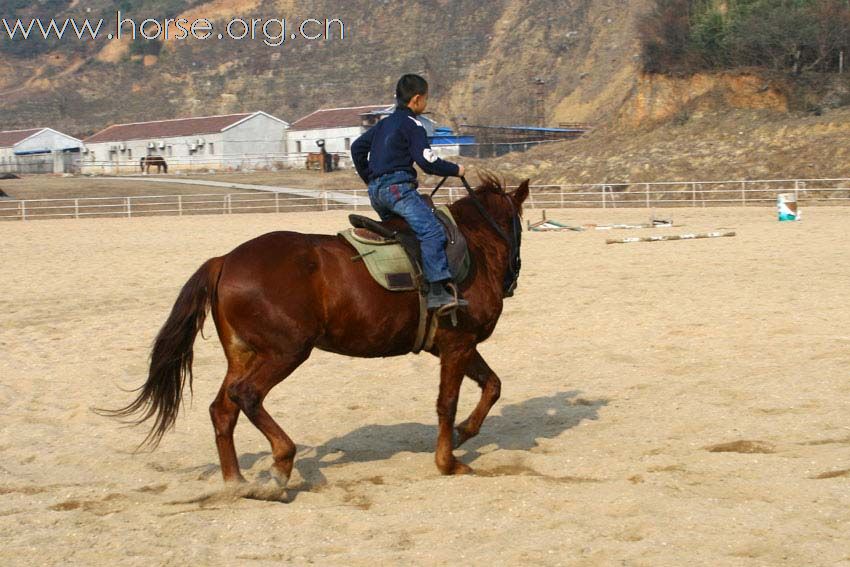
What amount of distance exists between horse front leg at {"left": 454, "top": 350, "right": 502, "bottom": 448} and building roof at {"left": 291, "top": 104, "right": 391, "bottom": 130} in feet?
198

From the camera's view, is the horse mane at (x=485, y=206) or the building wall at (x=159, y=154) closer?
the horse mane at (x=485, y=206)

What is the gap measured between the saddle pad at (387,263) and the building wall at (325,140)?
57.3m

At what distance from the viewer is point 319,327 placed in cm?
589

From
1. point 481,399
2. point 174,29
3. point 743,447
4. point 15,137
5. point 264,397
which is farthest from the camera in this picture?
point 174,29

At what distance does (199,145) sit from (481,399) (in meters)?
65.4

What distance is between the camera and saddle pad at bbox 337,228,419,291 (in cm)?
607

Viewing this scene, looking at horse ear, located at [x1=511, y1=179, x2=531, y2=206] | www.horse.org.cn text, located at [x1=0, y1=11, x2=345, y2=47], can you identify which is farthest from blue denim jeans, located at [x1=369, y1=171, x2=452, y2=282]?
www.horse.org.cn text, located at [x1=0, y1=11, x2=345, y2=47]

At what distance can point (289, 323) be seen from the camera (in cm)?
572

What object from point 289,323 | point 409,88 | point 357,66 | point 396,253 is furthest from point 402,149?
point 357,66

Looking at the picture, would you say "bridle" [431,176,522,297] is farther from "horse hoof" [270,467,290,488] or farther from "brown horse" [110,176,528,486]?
"horse hoof" [270,467,290,488]

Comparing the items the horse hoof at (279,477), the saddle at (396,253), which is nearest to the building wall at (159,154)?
the saddle at (396,253)

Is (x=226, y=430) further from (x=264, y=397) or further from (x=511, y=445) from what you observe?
(x=511, y=445)

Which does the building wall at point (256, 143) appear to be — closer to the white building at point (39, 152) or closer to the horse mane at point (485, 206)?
the white building at point (39, 152)

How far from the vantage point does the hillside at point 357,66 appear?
7800 centimetres
